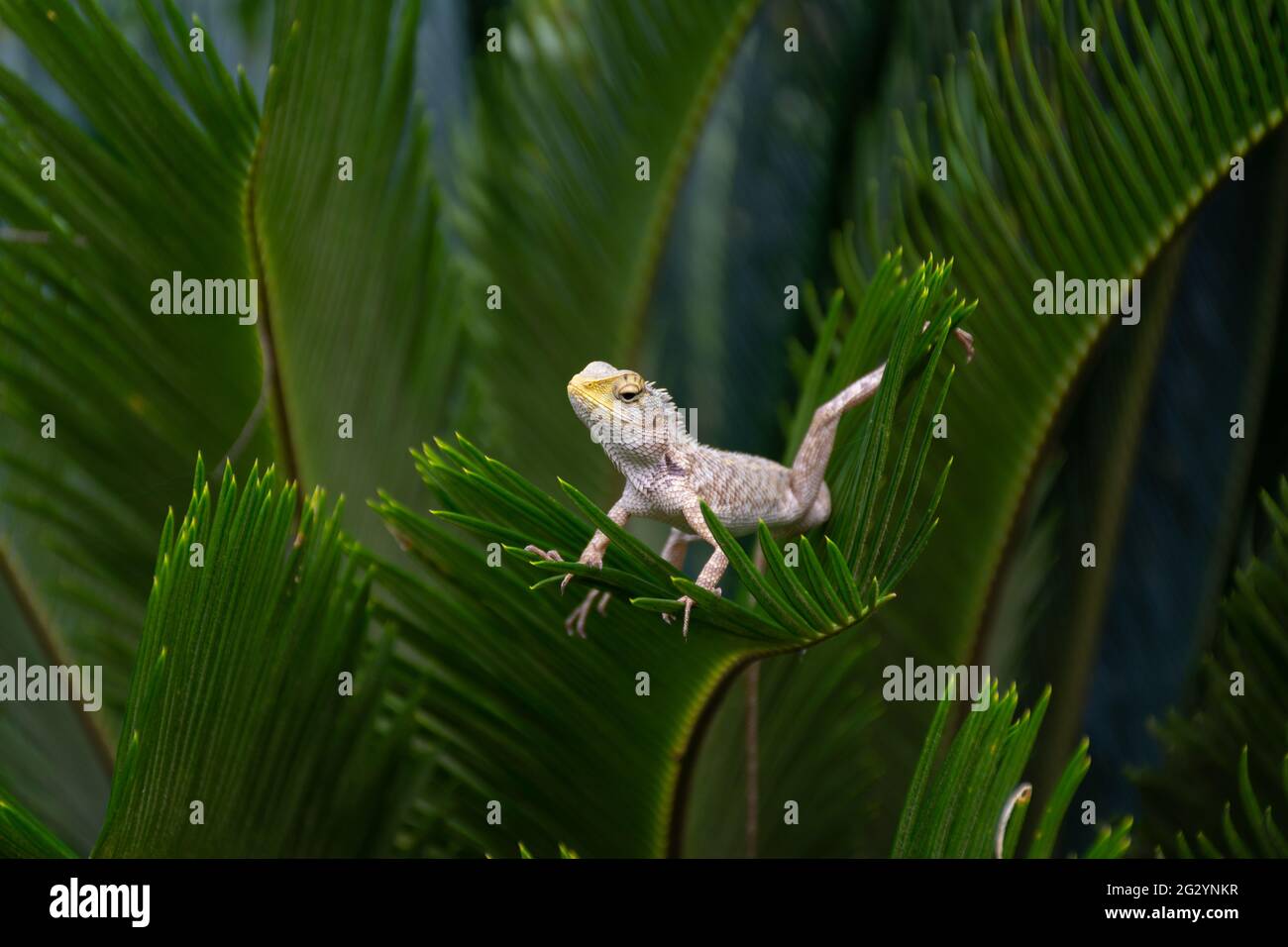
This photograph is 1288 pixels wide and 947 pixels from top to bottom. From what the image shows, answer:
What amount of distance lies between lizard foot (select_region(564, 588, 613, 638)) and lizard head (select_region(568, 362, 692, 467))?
0.63 ft

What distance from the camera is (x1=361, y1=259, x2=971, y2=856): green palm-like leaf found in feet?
4.14

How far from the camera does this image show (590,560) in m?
1.49

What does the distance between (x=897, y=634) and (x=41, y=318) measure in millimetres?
1601

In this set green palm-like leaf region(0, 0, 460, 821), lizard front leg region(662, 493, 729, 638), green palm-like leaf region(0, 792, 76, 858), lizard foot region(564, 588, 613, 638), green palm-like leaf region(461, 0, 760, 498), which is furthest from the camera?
green palm-like leaf region(461, 0, 760, 498)

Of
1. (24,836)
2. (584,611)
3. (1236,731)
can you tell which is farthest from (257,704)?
(1236,731)

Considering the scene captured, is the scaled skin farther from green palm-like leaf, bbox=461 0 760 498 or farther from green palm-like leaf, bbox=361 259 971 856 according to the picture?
green palm-like leaf, bbox=461 0 760 498

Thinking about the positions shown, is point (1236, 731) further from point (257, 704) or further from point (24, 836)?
point (24, 836)

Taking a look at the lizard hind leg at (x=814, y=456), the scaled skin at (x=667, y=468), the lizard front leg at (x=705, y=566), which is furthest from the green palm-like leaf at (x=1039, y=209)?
the lizard front leg at (x=705, y=566)

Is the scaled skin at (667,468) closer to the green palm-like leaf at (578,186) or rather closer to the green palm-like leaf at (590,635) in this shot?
the green palm-like leaf at (590,635)

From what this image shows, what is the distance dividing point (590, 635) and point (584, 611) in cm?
5

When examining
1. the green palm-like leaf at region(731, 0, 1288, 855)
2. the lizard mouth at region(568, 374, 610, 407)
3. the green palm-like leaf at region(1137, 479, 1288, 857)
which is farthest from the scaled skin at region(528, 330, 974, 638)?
the green palm-like leaf at region(1137, 479, 1288, 857)

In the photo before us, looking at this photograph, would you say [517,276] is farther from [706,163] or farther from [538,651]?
Answer: [706,163]

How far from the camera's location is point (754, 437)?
110 inches

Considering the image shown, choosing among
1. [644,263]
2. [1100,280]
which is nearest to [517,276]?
[644,263]
